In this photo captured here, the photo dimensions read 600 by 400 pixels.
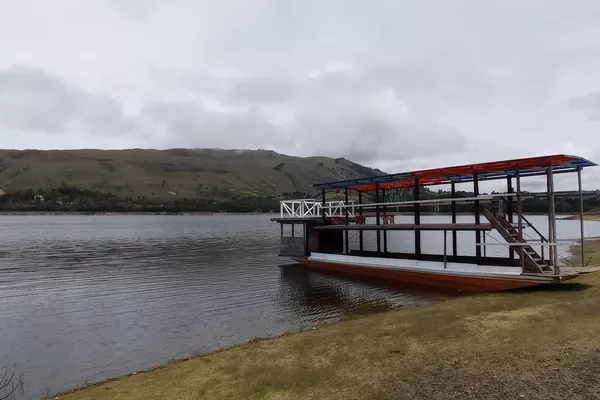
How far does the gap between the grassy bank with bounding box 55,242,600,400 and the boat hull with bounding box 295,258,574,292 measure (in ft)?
15.3

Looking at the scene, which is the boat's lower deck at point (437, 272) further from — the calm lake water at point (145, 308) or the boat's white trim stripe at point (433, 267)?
the calm lake water at point (145, 308)

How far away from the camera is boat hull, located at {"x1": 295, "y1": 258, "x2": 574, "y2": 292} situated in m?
18.9

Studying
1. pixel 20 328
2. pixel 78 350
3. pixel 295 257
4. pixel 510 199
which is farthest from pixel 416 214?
pixel 20 328

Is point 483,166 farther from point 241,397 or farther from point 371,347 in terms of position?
point 241,397

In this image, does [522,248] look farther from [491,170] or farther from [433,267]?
[433,267]

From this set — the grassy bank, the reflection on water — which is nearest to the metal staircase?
the grassy bank

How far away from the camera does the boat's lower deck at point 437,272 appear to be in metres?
19.0

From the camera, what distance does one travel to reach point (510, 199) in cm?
2261

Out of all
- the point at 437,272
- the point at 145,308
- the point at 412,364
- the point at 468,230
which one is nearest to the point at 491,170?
the point at 468,230

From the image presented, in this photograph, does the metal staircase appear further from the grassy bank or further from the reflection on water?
the reflection on water

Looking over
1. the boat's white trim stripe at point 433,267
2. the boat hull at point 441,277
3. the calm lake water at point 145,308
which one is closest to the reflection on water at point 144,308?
the calm lake water at point 145,308

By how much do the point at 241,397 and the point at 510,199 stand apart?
1963 cm

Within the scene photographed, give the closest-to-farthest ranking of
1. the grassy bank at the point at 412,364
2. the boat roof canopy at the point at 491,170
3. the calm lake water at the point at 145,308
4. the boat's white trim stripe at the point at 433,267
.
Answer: the grassy bank at the point at 412,364 → the calm lake water at the point at 145,308 → the boat roof canopy at the point at 491,170 → the boat's white trim stripe at the point at 433,267

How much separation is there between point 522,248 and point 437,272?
19.0 ft
